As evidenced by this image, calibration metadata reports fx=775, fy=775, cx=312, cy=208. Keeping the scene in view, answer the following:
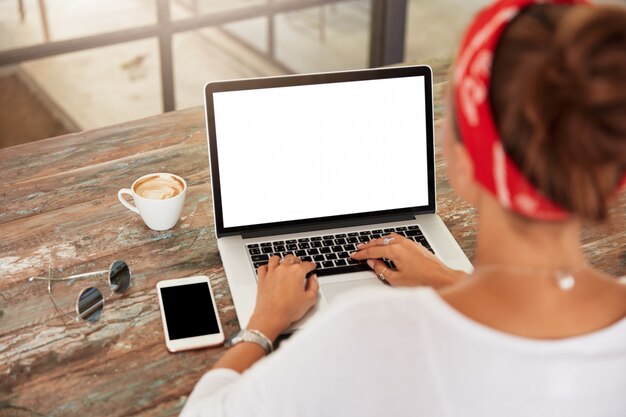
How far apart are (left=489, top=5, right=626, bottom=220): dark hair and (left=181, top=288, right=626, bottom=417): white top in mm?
160

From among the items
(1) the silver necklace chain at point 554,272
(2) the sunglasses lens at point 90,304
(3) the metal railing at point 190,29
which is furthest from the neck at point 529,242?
(3) the metal railing at point 190,29

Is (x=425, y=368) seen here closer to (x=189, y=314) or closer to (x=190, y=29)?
(x=189, y=314)

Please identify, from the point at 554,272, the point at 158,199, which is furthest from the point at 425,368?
the point at 158,199

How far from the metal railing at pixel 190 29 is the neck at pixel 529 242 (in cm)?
199

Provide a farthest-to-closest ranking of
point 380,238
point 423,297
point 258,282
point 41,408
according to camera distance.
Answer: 1. point 380,238
2. point 258,282
3. point 41,408
4. point 423,297

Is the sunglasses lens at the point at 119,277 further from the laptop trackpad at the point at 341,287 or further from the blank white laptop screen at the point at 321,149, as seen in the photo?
the laptop trackpad at the point at 341,287

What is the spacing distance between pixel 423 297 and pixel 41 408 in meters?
0.55

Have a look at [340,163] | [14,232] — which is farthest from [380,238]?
[14,232]

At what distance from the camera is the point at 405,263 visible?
1.23 metres

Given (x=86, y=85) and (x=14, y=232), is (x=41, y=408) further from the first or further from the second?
(x=86, y=85)

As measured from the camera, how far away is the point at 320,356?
82 cm

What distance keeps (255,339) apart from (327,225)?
13.2 inches

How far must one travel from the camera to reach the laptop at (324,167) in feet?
4.21

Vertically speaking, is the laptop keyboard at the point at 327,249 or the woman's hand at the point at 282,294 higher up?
the woman's hand at the point at 282,294
